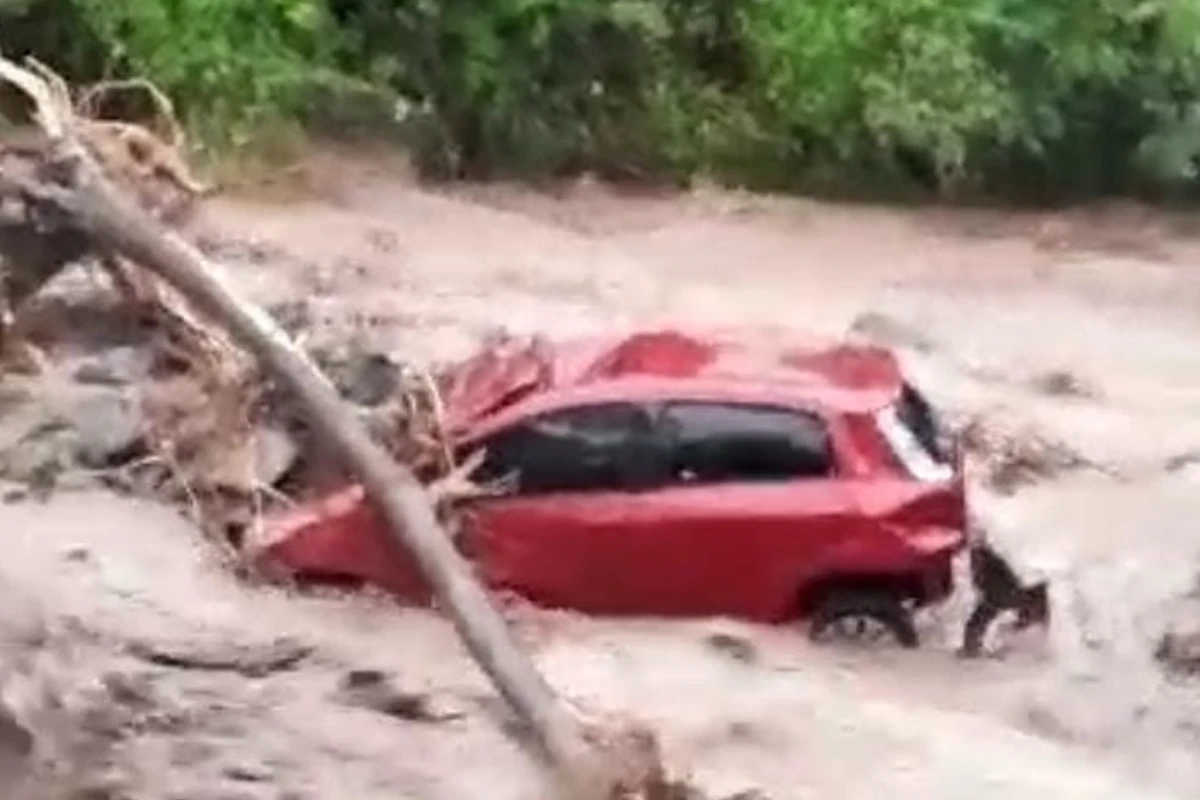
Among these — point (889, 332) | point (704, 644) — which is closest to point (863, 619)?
point (704, 644)

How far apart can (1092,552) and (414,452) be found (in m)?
2.99

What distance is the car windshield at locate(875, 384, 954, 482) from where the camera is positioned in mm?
11492

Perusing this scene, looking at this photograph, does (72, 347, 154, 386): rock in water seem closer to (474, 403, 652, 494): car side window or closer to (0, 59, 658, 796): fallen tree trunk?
(0, 59, 658, 796): fallen tree trunk

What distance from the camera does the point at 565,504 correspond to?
37.6 feet

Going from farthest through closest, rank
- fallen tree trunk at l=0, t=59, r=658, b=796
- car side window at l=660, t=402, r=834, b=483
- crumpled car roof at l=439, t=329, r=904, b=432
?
1. crumpled car roof at l=439, t=329, r=904, b=432
2. car side window at l=660, t=402, r=834, b=483
3. fallen tree trunk at l=0, t=59, r=658, b=796

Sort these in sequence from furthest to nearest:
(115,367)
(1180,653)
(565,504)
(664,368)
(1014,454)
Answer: (1014,454), (115,367), (1180,653), (664,368), (565,504)

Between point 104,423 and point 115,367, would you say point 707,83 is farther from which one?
point 104,423

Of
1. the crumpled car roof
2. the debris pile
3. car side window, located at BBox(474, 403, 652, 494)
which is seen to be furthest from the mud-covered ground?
the crumpled car roof

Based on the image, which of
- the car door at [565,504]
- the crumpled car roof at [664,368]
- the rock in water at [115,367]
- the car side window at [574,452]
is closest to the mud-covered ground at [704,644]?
the car door at [565,504]


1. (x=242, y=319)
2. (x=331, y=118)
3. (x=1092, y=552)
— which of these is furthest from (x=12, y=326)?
(x=331, y=118)

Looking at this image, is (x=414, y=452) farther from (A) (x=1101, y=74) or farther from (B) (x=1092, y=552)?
(A) (x=1101, y=74)

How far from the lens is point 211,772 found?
1119cm

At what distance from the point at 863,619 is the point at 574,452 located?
118 centimetres

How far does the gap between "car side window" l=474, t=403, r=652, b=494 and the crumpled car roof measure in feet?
0.68
